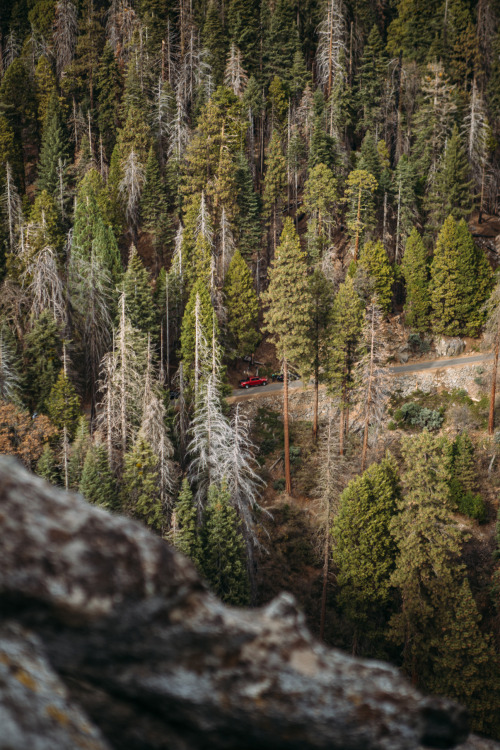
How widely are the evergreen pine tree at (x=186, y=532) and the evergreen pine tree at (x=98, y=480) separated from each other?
11.8ft

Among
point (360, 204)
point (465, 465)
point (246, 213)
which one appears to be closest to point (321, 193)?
point (360, 204)

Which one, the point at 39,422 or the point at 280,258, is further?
the point at 280,258

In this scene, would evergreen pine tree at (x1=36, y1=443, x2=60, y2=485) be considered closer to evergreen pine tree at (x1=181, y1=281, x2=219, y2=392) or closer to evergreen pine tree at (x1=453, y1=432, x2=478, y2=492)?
evergreen pine tree at (x1=181, y1=281, x2=219, y2=392)

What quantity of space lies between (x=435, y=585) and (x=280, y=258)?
67.1 feet

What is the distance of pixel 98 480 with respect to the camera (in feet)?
103

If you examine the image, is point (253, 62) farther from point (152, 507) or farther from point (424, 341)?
point (152, 507)

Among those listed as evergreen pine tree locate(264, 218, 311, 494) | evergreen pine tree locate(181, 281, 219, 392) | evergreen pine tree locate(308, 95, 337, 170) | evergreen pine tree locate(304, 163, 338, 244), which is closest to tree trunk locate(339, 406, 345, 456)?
evergreen pine tree locate(264, 218, 311, 494)

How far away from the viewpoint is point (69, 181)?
59.2 meters

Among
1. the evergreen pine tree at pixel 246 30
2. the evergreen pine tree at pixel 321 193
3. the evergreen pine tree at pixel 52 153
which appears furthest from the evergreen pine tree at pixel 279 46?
the evergreen pine tree at pixel 52 153

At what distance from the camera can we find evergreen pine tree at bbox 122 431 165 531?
32.7 meters

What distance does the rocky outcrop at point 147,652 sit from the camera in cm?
392

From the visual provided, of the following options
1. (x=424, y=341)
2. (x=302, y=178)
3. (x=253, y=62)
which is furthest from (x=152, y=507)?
(x=253, y=62)

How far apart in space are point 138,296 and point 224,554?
62.9 feet

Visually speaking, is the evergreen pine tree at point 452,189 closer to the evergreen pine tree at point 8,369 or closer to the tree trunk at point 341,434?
the tree trunk at point 341,434
